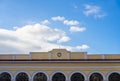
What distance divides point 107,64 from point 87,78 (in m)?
3.56

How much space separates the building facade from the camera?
143 feet

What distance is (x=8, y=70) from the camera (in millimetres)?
44219

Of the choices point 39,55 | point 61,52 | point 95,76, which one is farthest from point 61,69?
point 95,76

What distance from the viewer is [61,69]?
44.0 meters

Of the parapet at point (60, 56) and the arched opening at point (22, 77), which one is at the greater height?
the parapet at point (60, 56)

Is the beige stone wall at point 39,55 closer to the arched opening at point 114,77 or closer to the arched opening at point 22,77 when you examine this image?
the arched opening at point 22,77

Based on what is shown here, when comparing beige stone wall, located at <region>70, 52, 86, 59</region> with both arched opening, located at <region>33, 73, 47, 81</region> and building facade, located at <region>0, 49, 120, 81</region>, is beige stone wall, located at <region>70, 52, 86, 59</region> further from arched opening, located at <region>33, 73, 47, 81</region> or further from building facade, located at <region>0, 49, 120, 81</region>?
arched opening, located at <region>33, 73, 47, 81</region>

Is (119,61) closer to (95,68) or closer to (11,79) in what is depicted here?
(95,68)

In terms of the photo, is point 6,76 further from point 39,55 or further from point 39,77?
point 39,55

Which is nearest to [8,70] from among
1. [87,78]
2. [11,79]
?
[11,79]

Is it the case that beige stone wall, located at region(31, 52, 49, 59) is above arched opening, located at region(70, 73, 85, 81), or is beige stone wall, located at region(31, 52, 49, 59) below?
above

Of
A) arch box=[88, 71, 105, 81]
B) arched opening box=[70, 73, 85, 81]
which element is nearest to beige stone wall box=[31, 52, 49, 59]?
arched opening box=[70, 73, 85, 81]

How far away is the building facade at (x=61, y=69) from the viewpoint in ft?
143

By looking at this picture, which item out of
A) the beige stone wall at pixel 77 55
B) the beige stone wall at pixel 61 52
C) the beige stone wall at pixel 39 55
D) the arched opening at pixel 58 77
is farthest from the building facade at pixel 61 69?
the beige stone wall at pixel 61 52
